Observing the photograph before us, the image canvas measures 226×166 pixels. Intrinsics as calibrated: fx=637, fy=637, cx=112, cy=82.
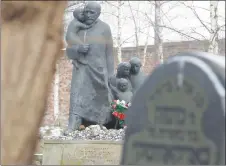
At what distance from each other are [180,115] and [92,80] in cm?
821

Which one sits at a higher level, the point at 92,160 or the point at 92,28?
the point at 92,28

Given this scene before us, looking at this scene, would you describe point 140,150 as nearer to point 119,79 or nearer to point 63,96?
point 119,79

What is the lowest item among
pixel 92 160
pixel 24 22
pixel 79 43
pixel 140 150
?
pixel 92 160

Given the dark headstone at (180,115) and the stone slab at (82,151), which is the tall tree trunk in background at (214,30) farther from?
the dark headstone at (180,115)

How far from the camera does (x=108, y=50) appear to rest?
9961 millimetres

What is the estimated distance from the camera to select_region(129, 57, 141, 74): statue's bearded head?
10497mm

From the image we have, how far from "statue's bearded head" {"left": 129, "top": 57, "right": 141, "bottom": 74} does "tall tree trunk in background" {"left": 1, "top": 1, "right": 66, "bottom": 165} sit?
9080 mm

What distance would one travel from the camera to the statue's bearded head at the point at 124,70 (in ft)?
33.9

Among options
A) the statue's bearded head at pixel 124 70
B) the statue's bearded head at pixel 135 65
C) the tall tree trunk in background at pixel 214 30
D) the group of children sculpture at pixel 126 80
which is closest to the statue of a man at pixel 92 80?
the group of children sculpture at pixel 126 80

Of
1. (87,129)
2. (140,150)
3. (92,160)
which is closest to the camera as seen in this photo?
(140,150)

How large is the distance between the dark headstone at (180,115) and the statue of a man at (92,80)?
7.98 meters

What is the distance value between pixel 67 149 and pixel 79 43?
2.23 metres

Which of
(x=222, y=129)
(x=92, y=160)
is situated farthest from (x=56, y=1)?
(x=92, y=160)

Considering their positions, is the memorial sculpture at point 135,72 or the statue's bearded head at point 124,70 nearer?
the statue's bearded head at point 124,70
